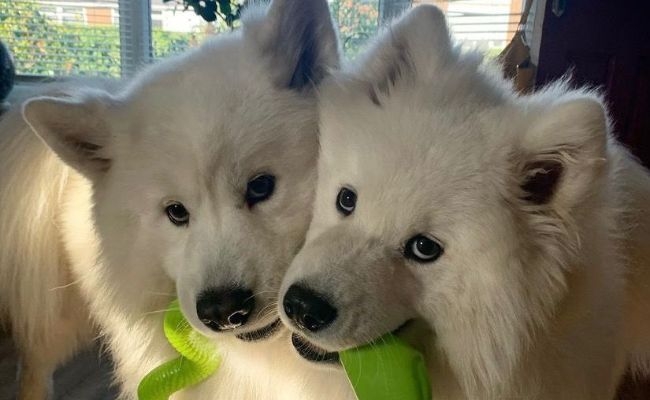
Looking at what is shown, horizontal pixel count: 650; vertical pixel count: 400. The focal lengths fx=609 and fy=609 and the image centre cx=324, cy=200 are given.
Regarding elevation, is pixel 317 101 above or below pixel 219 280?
above

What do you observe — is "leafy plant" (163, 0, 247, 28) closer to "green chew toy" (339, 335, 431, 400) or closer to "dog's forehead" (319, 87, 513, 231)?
"dog's forehead" (319, 87, 513, 231)

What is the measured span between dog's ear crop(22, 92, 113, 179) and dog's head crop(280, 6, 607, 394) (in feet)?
2.10

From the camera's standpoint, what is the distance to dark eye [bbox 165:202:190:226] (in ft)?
4.44

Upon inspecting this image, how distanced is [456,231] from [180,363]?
0.81 meters

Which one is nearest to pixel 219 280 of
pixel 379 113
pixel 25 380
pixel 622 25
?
pixel 379 113

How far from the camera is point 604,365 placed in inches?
56.1

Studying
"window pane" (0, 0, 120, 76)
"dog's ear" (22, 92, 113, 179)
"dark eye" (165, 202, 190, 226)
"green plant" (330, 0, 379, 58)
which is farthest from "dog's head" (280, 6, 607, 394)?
"window pane" (0, 0, 120, 76)

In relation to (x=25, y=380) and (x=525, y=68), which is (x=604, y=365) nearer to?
(x=25, y=380)

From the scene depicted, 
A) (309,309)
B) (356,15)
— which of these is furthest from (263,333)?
(356,15)

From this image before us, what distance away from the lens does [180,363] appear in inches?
59.6

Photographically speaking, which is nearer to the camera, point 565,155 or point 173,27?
point 565,155

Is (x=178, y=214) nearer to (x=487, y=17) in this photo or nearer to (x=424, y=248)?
(x=424, y=248)

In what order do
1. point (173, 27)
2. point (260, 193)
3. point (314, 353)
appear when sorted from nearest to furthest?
point (314, 353) → point (260, 193) → point (173, 27)

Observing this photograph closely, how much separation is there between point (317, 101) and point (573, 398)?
0.86 meters
